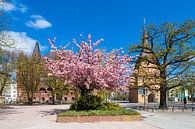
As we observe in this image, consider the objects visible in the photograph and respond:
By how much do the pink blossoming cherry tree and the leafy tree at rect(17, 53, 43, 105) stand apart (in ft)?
110

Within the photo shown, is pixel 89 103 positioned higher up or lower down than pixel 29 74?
lower down

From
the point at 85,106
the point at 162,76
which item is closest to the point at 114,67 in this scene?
the point at 85,106

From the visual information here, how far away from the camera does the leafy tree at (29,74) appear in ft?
194

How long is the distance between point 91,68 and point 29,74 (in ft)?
128

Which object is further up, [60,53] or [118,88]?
[60,53]

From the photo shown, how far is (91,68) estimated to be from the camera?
23594mm

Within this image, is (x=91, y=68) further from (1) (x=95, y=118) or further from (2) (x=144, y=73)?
(2) (x=144, y=73)

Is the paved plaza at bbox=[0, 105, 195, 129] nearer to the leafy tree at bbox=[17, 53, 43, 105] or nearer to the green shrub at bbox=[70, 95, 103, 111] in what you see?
the green shrub at bbox=[70, 95, 103, 111]

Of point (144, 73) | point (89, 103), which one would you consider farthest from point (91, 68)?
point (144, 73)

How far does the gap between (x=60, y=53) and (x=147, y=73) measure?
517 inches

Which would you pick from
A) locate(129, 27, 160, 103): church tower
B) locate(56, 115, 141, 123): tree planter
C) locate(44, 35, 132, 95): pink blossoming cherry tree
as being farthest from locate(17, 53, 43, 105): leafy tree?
locate(56, 115, 141, 123): tree planter

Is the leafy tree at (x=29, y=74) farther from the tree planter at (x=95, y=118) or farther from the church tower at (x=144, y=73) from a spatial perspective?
the tree planter at (x=95, y=118)

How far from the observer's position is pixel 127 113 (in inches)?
807

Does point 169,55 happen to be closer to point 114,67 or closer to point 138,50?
point 138,50
